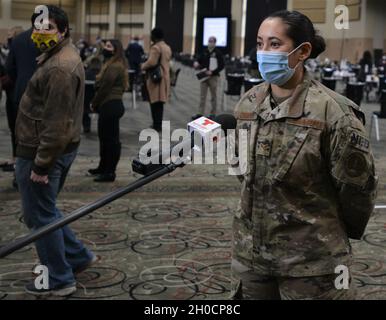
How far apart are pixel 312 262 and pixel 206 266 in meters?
1.85

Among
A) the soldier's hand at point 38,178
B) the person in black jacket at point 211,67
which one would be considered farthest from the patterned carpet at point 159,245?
the person in black jacket at point 211,67

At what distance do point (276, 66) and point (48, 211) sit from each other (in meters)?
1.61

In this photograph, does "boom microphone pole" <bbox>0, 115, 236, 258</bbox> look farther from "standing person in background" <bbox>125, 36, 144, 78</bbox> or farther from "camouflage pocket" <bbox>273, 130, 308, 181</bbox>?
"standing person in background" <bbox>125, 36, 144, 78</bbox>

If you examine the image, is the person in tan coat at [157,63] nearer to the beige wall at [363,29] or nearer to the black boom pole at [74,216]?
the black boom pole at [74,216]

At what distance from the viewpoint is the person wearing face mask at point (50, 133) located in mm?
2750

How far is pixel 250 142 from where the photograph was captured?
1775 mm

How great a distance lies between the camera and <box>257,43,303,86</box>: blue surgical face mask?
1.71 metres

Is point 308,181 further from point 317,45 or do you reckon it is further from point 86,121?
point 86,121

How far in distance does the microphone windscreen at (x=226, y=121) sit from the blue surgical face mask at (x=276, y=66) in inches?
7.0

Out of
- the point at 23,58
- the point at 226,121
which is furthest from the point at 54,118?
the point at 23,58

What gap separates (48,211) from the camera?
2895mm

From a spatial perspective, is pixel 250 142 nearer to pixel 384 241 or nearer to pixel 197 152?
pixel 197 152

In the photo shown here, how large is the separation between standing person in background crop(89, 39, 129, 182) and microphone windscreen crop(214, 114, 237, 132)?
374 cm

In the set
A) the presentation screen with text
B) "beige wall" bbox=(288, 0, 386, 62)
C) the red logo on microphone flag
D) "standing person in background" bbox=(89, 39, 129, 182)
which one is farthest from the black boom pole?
"beige wall" bbox=(288, 0, 386, 62)
